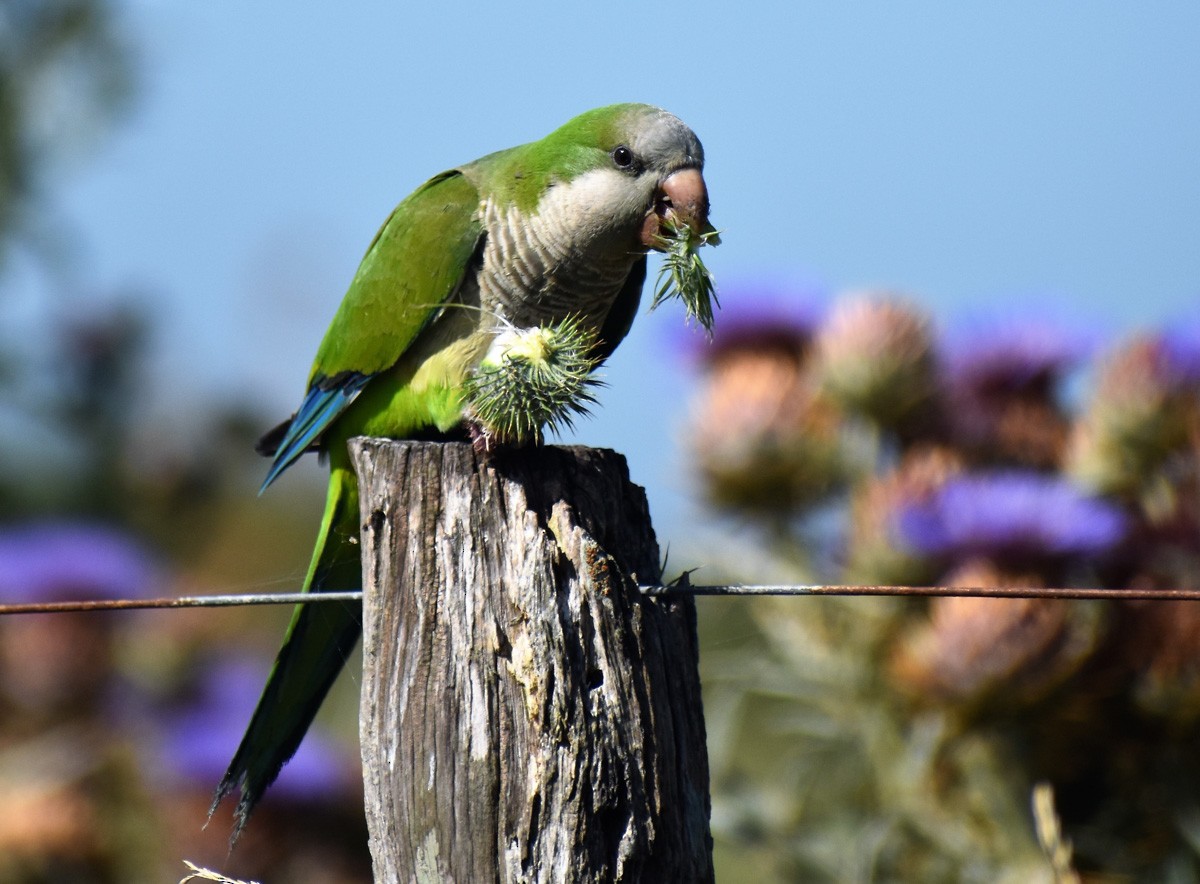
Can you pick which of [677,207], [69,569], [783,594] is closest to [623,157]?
[677,207]

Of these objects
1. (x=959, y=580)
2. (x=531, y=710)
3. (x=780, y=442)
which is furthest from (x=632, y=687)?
(x=780, y=442)

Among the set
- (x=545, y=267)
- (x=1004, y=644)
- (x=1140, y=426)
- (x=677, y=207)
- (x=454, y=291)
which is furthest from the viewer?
(x=1140, y=426)

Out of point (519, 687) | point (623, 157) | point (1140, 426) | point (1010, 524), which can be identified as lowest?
point (519, 687)

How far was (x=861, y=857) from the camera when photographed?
13.8ft

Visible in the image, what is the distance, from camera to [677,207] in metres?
2.93

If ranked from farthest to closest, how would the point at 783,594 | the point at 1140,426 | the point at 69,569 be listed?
the point at 69,569, the point at 1140,426, the point at 783,594

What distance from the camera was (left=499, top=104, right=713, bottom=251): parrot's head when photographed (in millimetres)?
2977

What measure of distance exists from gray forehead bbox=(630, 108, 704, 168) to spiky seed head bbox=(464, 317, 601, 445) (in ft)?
2.80

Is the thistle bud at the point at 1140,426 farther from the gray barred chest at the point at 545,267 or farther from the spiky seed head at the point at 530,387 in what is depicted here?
the spiky seed head at the point at 530,387

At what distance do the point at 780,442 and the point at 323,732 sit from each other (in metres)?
2.21

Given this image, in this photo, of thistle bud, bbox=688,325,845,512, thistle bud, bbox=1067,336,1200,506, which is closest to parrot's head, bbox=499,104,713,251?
thistle bud, bbox=688,325,845,512

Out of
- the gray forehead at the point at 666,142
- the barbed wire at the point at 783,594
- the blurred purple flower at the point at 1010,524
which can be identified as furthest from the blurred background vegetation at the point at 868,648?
the gray forehead at the point at 666,142

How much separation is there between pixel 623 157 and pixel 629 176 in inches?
2.1

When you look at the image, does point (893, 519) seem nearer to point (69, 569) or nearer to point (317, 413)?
point (317, 413)
